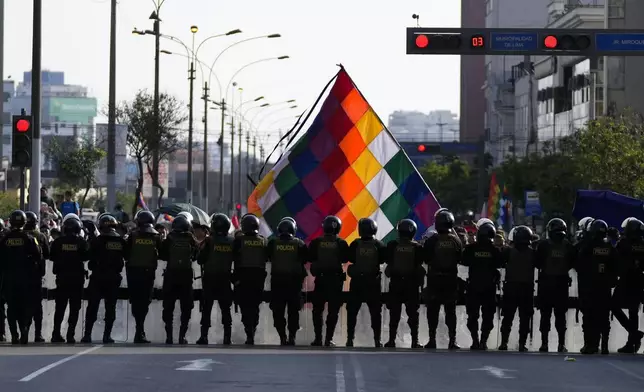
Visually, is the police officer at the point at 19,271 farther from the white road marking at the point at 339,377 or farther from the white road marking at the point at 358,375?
the white road marking at the point at 339,377

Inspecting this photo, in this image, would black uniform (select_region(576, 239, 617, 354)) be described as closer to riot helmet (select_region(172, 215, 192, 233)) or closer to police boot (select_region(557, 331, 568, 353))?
police boot (select_region(557, 331, 568, 353))

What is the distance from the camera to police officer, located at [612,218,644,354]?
81.5 feet

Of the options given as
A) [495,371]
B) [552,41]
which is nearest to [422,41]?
[552,41]

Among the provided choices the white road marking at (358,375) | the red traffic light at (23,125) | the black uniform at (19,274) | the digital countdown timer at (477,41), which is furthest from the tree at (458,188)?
the white road marking at (358,375)

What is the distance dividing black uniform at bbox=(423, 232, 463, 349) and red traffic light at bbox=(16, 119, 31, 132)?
839 centimetres

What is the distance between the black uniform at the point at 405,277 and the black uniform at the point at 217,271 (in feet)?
7.25

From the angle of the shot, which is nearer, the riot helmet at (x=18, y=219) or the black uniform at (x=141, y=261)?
the riot helmet at (x=18, y=219)

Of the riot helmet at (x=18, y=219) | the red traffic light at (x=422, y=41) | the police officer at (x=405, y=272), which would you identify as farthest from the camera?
the red traffic light at (x=422, y=41)

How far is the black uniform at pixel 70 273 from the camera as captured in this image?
24516mm

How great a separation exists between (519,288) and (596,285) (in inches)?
42.2

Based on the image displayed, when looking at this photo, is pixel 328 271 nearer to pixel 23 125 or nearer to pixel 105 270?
pixel 105 270

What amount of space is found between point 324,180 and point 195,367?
770 cm

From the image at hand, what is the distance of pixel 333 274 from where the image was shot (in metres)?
24.6

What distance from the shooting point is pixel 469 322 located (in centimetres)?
2495
